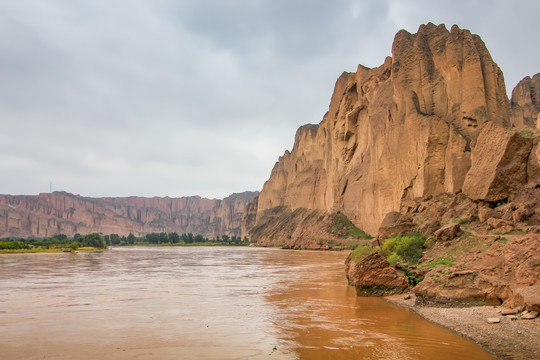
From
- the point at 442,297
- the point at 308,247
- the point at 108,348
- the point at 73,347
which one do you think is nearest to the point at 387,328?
the point at 442,297

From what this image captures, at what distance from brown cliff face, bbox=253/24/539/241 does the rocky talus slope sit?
11 cm

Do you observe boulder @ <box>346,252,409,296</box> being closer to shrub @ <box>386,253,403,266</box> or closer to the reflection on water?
the reflection on water

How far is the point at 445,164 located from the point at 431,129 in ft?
12.6

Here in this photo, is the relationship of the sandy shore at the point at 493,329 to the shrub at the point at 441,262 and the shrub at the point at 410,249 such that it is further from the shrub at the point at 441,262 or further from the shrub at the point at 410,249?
the shrub at the point at 410,249

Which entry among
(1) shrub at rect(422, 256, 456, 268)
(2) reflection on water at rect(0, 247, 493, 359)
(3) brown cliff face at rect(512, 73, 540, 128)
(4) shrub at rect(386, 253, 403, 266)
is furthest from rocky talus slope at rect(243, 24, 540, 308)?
(2) reflection on water at rect(0, 247, 493, 359)

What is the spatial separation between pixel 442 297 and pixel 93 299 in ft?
45.9

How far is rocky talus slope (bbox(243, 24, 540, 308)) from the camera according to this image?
559 inches

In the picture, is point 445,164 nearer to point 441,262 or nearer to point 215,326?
point 441,262

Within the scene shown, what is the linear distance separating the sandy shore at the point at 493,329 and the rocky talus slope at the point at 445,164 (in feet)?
2.61

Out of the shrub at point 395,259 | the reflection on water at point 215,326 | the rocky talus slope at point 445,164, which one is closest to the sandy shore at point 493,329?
the reflection on water at point 215,326

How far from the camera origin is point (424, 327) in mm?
11328

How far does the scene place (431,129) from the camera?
40219 millimetres

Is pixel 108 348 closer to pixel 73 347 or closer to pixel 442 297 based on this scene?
pixel 73 347

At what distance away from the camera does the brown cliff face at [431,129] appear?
22.8 m
